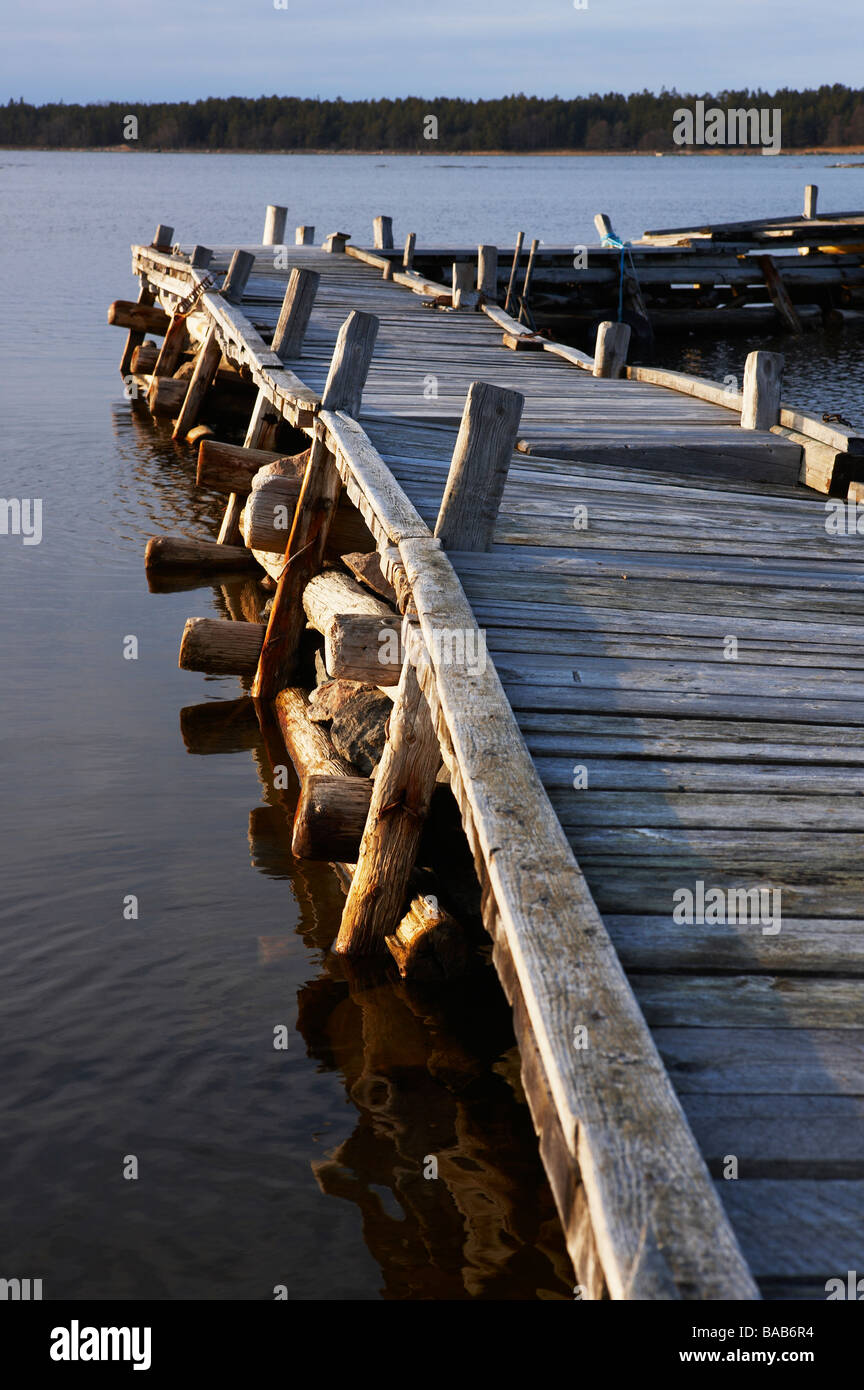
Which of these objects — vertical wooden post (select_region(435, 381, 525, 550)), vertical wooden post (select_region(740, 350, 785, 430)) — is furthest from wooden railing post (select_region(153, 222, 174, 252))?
vertical wooden post (select_region(435, 381, 525, 550))

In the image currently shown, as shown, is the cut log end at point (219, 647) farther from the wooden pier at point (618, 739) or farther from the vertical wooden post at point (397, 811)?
the vertical wooden post at point (397, 811)

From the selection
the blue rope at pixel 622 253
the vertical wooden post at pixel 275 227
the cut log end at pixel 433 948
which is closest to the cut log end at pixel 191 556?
the cut log end at pixel 433 948

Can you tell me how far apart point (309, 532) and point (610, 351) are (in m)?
4.57

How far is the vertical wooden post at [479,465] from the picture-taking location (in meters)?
5.46

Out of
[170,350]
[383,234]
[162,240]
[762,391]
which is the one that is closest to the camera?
[762,391]

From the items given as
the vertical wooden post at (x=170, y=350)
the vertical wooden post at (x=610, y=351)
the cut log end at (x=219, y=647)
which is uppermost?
the vertical wooden post at (x=170, y=350)

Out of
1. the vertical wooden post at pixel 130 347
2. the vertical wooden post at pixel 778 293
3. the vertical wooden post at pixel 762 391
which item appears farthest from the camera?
the vertical wooden post at pixel 778 293

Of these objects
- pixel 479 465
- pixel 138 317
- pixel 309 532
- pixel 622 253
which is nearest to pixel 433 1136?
pixel 479 465

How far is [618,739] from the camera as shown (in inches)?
161

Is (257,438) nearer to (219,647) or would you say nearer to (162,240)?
(219,647)

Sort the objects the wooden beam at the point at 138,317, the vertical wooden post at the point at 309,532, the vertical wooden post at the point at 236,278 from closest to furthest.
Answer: the vertical wooden post at the point at 309,532
the vertical wooden post at the point at 236,278
the wooden beam at the point at 138,317

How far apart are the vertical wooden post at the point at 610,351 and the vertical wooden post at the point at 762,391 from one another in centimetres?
282
